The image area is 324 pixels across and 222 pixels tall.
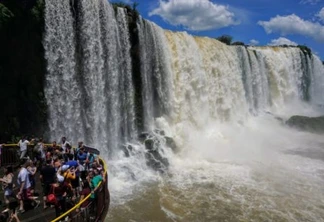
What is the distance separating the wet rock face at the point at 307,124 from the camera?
35391 millimetres

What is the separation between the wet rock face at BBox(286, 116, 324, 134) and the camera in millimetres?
35391

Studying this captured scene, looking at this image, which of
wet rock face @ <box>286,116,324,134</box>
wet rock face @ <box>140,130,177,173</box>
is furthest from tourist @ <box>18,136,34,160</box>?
wet rock face @ <box>286,116,324,134</box>

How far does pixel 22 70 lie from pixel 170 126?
11.0 metres

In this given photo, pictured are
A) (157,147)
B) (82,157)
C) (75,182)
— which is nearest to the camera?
(75,182)

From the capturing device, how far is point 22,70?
16.4m

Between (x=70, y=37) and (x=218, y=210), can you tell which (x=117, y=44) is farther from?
(x=218, y=210)

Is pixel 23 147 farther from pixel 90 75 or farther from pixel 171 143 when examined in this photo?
pixel 171 143

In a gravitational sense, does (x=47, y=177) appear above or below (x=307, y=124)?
above

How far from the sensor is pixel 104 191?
33.8ft

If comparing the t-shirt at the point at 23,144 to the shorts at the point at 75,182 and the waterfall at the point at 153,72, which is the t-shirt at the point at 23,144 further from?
the waterfall at the point at 153,72

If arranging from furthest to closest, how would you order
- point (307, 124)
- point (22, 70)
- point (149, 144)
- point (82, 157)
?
point (307, 124), point (149, 144), point (22, 70), point (82, 157)

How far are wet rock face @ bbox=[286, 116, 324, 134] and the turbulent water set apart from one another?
5.71 feet

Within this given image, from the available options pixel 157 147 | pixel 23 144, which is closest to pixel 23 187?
pixel 23 144

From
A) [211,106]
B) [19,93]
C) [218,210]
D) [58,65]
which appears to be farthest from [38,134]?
[211,106]
